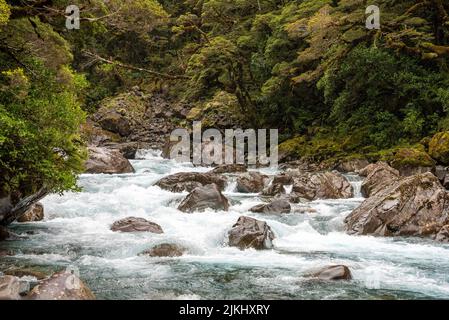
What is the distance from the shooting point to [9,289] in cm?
734

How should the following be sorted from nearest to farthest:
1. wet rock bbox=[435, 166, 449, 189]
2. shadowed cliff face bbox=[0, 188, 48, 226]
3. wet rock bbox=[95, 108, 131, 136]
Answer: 1. shadowed cliff face bbox=[0, 188, 48, 226]
2. wet rock bbox=[435, 166, 449, 189]
3. wet rock bbox=[95, 108, 131, 136]

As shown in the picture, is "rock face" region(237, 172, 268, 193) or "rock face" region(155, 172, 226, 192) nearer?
"rock face" region(155, 172, 226, 192)

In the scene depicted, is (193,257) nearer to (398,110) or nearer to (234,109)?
(398,110)

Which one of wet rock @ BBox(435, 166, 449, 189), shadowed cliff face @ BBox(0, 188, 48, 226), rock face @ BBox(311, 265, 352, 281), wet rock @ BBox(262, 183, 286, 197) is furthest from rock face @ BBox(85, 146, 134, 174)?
rock face @ BBox(311, 265, 352, 281)

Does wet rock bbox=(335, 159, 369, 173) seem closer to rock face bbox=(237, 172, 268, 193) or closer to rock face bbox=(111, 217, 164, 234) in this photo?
rock face bbox=(237, 172, 268, 193)

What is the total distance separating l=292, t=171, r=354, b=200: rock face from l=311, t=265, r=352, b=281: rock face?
8930 mm

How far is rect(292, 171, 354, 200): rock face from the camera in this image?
18.7 meters

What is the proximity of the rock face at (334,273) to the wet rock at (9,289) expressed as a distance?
205 inches

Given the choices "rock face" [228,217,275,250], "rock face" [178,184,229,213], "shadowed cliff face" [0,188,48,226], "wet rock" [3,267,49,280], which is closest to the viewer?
"wet rock" [3,267,49,280]

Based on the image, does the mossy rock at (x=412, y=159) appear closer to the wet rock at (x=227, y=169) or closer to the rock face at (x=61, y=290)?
the wet rock at (x=227, y=169)

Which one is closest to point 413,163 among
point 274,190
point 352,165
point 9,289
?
point 352,165

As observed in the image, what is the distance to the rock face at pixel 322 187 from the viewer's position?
1866cm

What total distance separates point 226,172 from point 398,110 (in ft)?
30.7

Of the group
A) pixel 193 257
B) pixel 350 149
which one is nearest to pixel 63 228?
pixel 193 257
